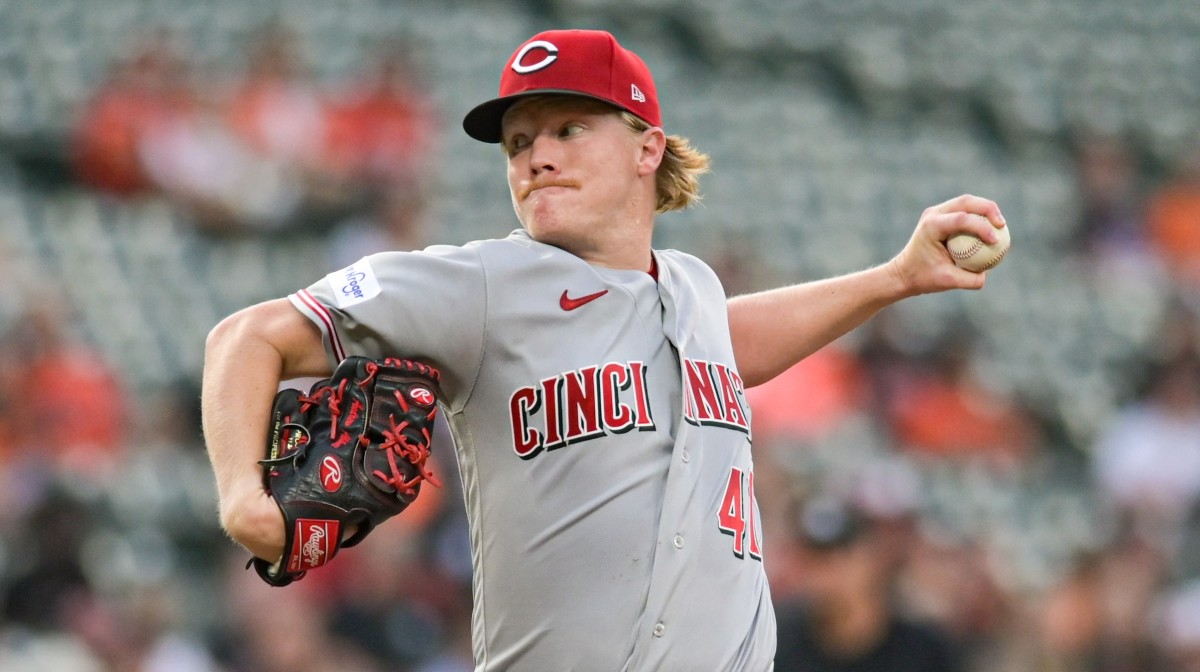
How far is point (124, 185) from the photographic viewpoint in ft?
26.1

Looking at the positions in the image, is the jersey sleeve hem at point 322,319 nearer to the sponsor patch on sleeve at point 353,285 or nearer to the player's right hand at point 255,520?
the sponsor patch on sleeve at point 353,285

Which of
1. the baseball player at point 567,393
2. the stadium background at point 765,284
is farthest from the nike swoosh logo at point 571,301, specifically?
the stadium background at point 765,284

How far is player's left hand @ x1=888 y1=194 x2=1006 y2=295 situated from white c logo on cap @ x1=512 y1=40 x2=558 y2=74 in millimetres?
749

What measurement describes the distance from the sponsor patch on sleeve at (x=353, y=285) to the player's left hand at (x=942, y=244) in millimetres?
1015

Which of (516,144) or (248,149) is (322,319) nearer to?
(516,144)

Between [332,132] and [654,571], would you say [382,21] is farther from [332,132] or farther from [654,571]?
[654,571]

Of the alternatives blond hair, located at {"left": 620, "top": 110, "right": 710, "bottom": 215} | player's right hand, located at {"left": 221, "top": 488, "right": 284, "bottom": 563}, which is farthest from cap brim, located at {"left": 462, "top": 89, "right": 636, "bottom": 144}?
player's right hand, located at {"left": 221, "top": 488, "right": 284, "bottom": 563}

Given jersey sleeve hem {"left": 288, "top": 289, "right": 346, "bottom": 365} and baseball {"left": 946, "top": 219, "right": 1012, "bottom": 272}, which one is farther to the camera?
baseball {"left": 946, "top": 219, "right": 1012, "bottom": 272}

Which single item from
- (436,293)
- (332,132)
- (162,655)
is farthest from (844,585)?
(332,132)

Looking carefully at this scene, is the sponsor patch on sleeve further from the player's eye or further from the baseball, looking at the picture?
the baseball

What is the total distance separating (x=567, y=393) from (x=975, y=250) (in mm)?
834

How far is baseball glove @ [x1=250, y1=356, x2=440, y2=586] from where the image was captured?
7.98ft

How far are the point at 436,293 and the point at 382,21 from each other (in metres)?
6.99

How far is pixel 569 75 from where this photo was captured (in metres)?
2.81
